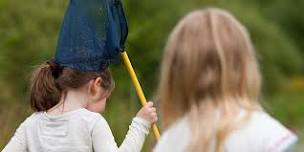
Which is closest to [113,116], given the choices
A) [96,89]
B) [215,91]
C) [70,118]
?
[96,89]

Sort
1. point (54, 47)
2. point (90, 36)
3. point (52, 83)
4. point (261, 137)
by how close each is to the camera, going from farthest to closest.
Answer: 1. point (54, 47)
2. point (90, 36)
3. point (52, 83)
4. point (261, 137)

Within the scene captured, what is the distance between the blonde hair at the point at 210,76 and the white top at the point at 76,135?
4.11ft

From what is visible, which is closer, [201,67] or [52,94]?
[201,67]

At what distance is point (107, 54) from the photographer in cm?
561

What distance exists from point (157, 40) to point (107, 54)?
27.1 ft

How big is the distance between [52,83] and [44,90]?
5 centimetres

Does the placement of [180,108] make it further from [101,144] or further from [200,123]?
[101,144]

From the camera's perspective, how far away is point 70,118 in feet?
17.3

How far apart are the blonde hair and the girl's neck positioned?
1.38m

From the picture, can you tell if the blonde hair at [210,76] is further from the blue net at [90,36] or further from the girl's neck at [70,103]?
the blue net at [90,36]

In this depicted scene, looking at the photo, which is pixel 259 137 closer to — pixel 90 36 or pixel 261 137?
pixel 261 137

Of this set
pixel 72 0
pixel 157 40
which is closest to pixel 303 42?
pixel 157 40

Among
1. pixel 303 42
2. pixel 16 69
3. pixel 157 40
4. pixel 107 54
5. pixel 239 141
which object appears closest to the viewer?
pixel 239 141

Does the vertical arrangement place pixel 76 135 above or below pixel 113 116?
above
